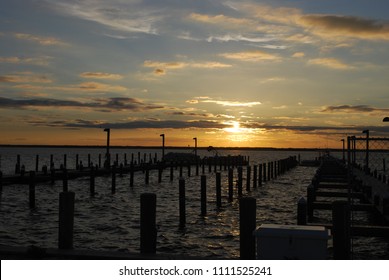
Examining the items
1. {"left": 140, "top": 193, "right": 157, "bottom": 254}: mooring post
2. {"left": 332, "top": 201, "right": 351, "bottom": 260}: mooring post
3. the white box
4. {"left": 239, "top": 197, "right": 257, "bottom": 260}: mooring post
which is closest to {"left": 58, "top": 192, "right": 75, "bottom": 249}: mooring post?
{"left": 140, "top": 193, "right": 157, "bottom": 254}: mooring post

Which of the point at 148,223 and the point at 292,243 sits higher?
the point at 292,243

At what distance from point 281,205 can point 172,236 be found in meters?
13.0

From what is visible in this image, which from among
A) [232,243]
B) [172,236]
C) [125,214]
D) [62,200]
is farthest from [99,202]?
[62,200]

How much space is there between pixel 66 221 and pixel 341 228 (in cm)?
563

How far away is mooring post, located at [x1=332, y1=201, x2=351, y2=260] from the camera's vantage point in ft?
31.6

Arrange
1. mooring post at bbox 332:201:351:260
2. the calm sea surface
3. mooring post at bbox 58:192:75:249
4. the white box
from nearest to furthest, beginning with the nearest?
1. the white box
2. mooring post at bbox 332:201:351:260
3. mooring post at bbox 58:192:75:249
4. the calm sea surface

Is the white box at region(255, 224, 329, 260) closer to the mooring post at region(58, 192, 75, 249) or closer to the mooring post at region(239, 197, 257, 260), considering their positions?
the mooring post at region(239, 197, 257, 260)

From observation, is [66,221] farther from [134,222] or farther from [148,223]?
[134,222]

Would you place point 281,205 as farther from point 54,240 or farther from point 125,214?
point 54,240

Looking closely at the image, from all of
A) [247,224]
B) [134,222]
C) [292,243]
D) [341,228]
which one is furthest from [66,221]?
[134,222]

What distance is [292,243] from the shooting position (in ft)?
24.4

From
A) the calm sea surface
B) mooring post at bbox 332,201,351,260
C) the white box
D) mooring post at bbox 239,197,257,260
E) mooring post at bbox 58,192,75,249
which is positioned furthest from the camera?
the calm sea surface

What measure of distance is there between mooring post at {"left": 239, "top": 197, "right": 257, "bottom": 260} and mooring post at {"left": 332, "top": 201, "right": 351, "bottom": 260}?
1.68 m

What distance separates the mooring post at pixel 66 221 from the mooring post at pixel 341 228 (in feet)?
17.6
